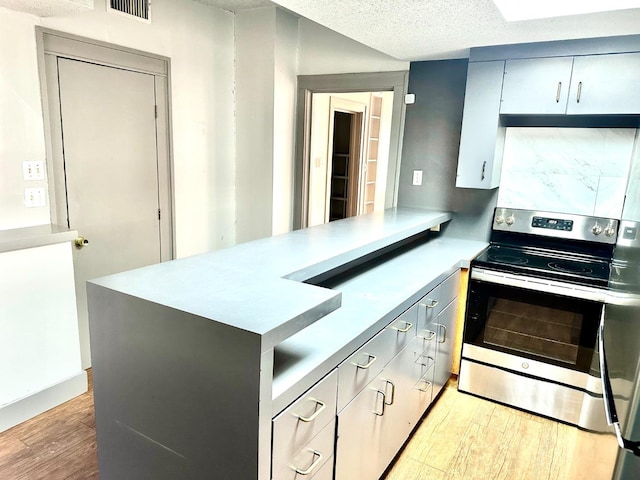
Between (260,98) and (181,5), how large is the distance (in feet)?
2.75

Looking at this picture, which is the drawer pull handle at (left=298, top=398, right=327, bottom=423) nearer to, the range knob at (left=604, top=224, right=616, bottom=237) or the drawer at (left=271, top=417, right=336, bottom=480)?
the drawer at (left=271, top=417, right=336, bottom=480)

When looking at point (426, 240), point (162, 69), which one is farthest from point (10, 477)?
point (426, 240)

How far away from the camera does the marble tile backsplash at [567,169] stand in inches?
109

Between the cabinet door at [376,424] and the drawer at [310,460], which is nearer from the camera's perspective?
the drawer at [310,460]

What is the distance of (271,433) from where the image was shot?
1.18 meters

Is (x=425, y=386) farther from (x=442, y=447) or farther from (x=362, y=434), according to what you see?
(x=362, y=434)

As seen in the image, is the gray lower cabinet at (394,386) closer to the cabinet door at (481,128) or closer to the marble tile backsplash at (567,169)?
the cabinet door at (481,128)

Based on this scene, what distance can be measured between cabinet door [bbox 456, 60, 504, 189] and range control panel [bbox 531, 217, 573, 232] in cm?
40

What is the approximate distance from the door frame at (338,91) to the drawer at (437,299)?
3.48ft

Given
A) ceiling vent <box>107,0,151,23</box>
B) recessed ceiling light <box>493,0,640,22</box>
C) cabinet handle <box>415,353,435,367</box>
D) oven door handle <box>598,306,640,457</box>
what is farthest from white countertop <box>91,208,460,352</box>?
ceiling vent <box>107,0,151,23</box>

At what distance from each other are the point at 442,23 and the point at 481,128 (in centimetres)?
84

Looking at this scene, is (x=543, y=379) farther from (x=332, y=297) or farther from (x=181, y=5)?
(x=181, y=5)

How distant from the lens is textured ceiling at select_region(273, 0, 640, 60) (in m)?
2.01

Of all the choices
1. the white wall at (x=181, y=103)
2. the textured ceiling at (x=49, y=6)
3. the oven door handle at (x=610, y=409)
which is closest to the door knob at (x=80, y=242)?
the white wall at (x=181, y=103)
